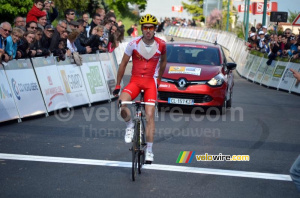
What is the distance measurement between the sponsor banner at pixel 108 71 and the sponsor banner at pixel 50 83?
10.5 feet

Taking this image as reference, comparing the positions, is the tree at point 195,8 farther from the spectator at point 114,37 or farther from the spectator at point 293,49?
the spectator at point 114,37

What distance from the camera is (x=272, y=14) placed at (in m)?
31.6

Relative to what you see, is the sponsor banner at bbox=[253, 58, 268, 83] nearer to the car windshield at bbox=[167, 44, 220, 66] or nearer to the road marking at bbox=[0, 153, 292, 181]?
the car windshield at bbox=[167, 44, 220, 66]

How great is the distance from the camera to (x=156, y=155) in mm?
10086

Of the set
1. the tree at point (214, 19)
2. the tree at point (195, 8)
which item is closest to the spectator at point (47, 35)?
the tree at point (214, 19)

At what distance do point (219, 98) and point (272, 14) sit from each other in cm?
1716

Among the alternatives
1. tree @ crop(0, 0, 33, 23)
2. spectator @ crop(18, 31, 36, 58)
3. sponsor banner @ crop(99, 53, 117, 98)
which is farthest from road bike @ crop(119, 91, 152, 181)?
tree @ crop(0, 0, 33, 23)

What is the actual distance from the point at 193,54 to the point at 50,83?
13.1 feet

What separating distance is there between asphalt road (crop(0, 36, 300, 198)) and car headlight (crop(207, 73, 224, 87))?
31.8 inches

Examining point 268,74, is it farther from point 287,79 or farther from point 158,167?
point 158,167

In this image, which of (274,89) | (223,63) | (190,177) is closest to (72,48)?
(223,63)

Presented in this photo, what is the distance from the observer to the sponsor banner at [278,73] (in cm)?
2522

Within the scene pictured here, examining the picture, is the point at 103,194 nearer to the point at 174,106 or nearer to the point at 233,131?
the point at 233,131

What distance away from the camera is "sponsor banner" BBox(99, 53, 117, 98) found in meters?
18.6
